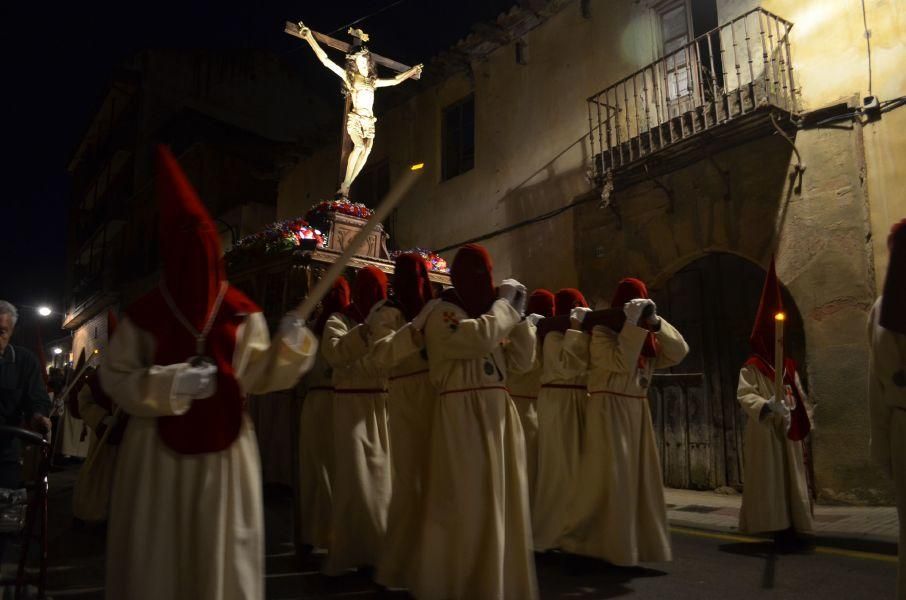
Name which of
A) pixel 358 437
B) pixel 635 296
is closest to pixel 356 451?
pixel 358 437

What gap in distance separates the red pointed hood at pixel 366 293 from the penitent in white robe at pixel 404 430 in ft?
1.75

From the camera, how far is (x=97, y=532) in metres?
7.05

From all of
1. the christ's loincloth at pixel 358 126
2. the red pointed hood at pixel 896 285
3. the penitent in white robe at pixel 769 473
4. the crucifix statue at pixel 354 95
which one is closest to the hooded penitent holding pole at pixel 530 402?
the penitent in white robe at pixel 769 473

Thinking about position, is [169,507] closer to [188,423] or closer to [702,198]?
[188,423]

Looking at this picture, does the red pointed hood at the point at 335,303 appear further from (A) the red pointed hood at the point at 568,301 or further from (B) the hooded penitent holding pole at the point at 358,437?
(A) the red pointed hood at the point at 568,301

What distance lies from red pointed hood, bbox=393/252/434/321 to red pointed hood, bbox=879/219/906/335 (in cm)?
276

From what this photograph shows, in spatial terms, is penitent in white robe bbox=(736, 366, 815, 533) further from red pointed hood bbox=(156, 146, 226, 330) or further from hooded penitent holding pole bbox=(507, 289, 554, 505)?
red pointed hood bbox=(156, 146, 226, 330)

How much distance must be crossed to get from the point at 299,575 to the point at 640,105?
898 centimetres

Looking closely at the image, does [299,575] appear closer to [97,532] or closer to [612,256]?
[97,532]

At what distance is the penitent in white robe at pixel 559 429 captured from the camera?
5.77 meters

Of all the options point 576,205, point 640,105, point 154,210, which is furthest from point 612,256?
A: point 154,210

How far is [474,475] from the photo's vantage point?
4039 mm

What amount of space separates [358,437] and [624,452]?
2.09 meters

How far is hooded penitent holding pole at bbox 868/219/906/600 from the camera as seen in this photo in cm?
324
